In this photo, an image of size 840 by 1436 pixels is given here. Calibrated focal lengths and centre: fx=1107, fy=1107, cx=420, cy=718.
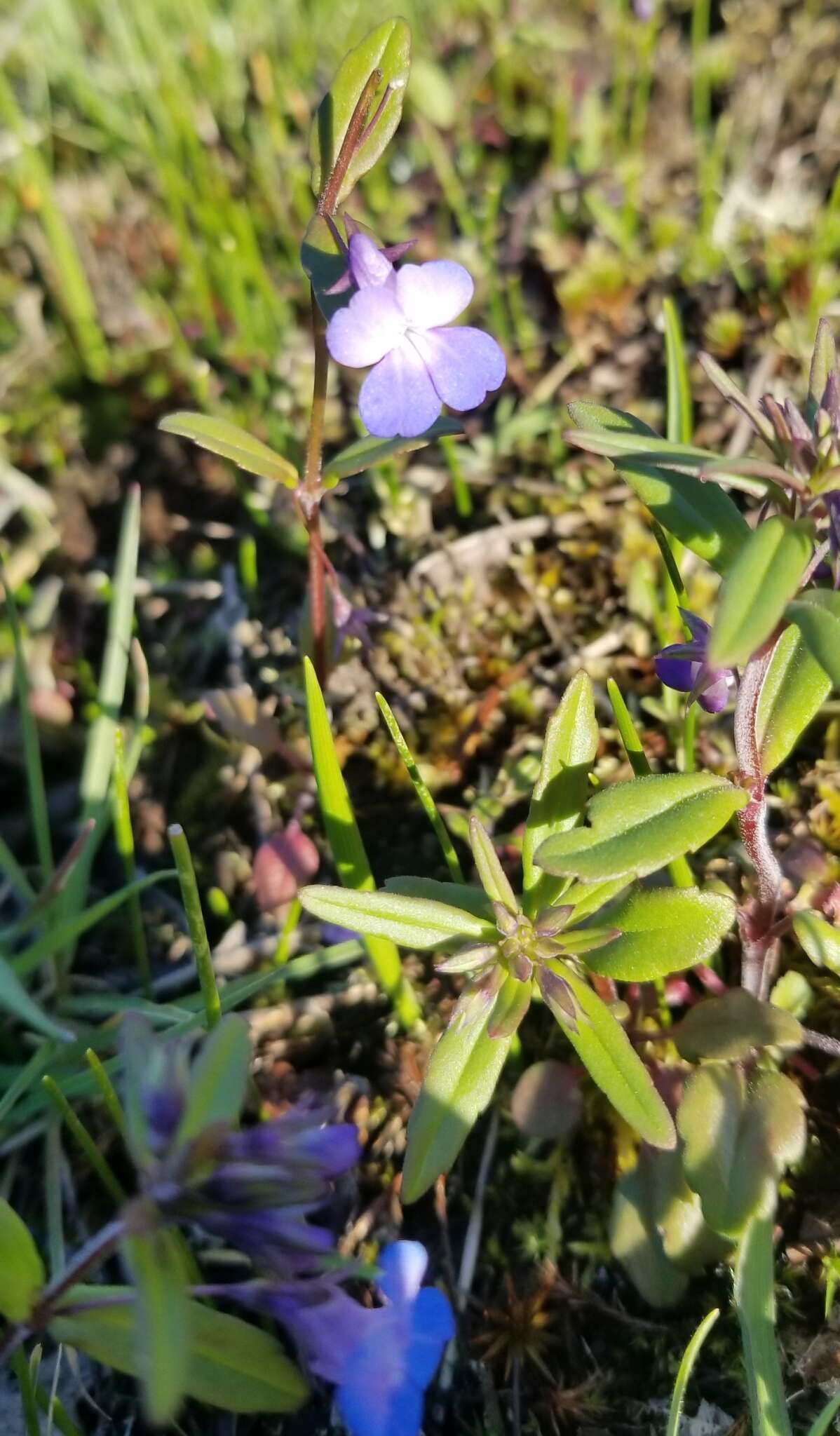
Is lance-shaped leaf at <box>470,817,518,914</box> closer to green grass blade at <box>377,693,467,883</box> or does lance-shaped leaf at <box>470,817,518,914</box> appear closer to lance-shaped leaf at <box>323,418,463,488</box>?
green grass blade at <box>377,693,467,883</box>

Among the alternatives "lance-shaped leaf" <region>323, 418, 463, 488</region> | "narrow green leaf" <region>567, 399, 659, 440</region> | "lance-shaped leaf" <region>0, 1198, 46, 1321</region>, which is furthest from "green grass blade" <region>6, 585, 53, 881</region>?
"narrow green leaf" <region>567, 399, 659, 440</region>

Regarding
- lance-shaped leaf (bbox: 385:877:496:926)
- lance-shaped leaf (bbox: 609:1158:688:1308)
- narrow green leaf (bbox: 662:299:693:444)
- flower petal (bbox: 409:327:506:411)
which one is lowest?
lance-shaped leaf (bbox: 609:1158:688:1308)

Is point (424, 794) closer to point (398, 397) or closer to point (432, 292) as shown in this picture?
point (398, 397)

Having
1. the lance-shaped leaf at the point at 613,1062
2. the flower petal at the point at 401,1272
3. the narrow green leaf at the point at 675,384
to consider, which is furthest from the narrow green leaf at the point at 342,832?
the narrow green leaf at the point at 675,384

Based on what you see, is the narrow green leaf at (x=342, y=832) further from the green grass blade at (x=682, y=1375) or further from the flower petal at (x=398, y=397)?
the green grass blade at (x=682, y=1375)

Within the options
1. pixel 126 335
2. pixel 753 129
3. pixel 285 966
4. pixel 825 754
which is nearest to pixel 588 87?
pixel 753 129
